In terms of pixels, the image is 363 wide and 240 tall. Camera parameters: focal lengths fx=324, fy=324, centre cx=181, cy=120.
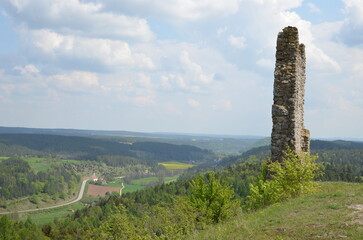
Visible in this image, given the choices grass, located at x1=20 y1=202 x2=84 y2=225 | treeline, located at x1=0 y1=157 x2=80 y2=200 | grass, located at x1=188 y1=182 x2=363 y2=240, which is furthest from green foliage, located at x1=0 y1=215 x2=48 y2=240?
treeline, located at x1=0 y1=157 x2=80 y2=200

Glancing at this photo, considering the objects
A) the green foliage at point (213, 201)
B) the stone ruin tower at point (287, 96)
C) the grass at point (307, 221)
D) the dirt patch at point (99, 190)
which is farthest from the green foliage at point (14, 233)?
the dirt patch at point (99, 190)

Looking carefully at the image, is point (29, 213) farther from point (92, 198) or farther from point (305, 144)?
point (305, 144)

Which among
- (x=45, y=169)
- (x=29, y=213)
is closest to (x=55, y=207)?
(x=29, y=213)

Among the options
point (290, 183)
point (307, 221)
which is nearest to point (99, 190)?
point (290, 183)

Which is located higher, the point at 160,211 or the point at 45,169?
the point at 160,211

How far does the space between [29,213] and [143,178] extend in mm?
80026

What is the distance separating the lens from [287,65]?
19328 millimetres

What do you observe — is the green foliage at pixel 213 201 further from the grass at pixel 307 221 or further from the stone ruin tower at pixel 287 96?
the grass at pixel 307 221

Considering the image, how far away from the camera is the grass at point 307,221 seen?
9.57m

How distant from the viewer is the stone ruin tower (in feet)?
60.6

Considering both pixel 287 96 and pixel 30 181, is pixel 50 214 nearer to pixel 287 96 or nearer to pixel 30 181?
pixel 30 181

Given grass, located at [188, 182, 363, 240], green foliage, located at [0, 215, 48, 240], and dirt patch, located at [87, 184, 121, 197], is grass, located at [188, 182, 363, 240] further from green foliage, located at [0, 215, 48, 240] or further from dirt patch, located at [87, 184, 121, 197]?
dirt patch, located at [87, 184, 121, 197]

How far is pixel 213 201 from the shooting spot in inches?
792

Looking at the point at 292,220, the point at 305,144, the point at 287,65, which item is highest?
the point at 287,65
